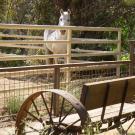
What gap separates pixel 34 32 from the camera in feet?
63.8

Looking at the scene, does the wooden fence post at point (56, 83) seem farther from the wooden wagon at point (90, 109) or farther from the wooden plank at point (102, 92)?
the wooden plank at point (102, 92)

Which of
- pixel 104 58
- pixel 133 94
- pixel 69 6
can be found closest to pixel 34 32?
pixel 69 6

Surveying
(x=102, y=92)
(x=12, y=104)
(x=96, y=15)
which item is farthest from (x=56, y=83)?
(x=96, y=15)

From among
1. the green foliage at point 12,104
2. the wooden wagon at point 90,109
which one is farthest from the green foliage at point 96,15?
the wooden wagon at point 90,109

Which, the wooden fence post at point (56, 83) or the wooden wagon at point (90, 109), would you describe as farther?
the wooden fence post at point (56, 83)

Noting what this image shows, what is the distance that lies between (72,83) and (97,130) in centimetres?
347

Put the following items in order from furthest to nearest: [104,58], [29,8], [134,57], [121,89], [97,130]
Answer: [29,8]
[104,58]
[134,57]
[121,89]
[97,130]

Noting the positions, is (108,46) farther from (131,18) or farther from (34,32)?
(34,32)

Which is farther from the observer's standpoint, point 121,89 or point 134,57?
point 134,57

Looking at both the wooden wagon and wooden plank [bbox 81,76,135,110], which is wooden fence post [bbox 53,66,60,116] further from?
wooden plank [bbox 81,76,135,110]

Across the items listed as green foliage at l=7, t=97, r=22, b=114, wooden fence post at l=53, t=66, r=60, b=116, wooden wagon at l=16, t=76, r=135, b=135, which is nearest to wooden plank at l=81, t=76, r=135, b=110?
wooden wagon at l=16, t=76, r=135, b=135

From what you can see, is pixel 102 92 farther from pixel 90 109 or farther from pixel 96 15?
pixel 96 15

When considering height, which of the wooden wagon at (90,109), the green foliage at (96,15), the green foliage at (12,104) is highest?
the green foliage at (96,15)

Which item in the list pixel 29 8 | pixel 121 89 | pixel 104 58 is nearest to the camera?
pixel 121 89
